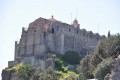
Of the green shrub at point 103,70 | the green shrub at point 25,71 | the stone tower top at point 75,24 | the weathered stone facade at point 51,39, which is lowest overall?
the green shrub at point 25,71

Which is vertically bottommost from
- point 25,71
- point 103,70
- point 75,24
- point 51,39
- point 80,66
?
point 25,71

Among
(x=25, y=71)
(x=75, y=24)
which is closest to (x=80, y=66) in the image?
(x=25, y=71)

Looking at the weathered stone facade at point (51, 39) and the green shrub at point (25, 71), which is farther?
the weathered stone facade at point (51, 39)

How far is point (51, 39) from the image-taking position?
11000 cm

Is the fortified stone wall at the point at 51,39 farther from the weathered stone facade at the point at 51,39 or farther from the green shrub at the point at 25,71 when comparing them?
the green shrub at the point at 25,71

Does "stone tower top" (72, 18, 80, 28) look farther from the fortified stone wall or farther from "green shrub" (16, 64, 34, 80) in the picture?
"green shrub" (16, 64, 34, 80)

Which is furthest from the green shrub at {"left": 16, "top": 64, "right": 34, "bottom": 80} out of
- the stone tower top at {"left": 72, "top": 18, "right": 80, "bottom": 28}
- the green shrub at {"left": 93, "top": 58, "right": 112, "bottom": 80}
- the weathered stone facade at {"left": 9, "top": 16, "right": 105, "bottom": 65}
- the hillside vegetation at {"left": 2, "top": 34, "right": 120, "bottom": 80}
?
the green shrub at {"left": 93, "top": 58, "right": 112, "bottom": 80}

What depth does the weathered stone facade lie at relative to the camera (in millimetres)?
109562

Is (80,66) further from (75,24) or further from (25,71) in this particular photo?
(75,24)

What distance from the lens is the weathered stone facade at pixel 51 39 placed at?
4313 inches

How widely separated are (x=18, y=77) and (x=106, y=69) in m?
35.9

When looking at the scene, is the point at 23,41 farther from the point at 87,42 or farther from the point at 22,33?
the point at 87,42

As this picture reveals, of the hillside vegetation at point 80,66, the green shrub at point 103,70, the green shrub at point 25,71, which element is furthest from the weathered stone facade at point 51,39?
the green shrub at point 103,70

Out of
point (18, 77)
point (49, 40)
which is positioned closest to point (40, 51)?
point (49, 40)
